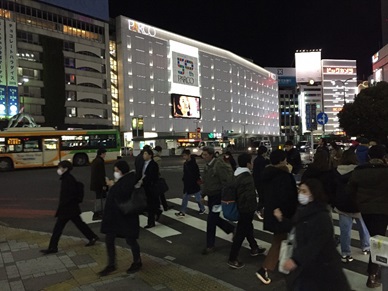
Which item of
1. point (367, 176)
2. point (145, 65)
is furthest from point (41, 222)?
point (145, 65)

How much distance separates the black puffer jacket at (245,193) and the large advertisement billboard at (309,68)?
18067mm

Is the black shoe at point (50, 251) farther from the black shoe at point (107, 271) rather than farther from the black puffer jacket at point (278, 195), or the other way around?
the black puffer jacket at point (278, 195)

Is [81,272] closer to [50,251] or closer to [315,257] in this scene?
[50,251]

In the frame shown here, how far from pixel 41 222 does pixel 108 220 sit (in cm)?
503

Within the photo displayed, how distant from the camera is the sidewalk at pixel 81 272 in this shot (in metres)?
4.78

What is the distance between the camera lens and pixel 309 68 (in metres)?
22.7

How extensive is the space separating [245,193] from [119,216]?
1.91 metres

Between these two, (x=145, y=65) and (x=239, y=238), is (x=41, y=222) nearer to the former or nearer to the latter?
(x=239, y=238)

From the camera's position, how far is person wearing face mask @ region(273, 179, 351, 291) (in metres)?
2.87

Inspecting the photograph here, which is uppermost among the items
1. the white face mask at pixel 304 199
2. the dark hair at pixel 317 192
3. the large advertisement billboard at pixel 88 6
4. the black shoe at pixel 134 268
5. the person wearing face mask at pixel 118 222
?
the large advertisement billboard at pixel 88 6

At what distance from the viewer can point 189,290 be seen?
4.59 m

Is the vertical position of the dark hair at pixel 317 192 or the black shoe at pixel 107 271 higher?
the dark hair at pixel 317 192

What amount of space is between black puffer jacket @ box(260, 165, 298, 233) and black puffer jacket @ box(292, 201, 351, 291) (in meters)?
1.58

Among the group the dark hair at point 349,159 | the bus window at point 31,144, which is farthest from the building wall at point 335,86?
the dark hair at point 349,159
